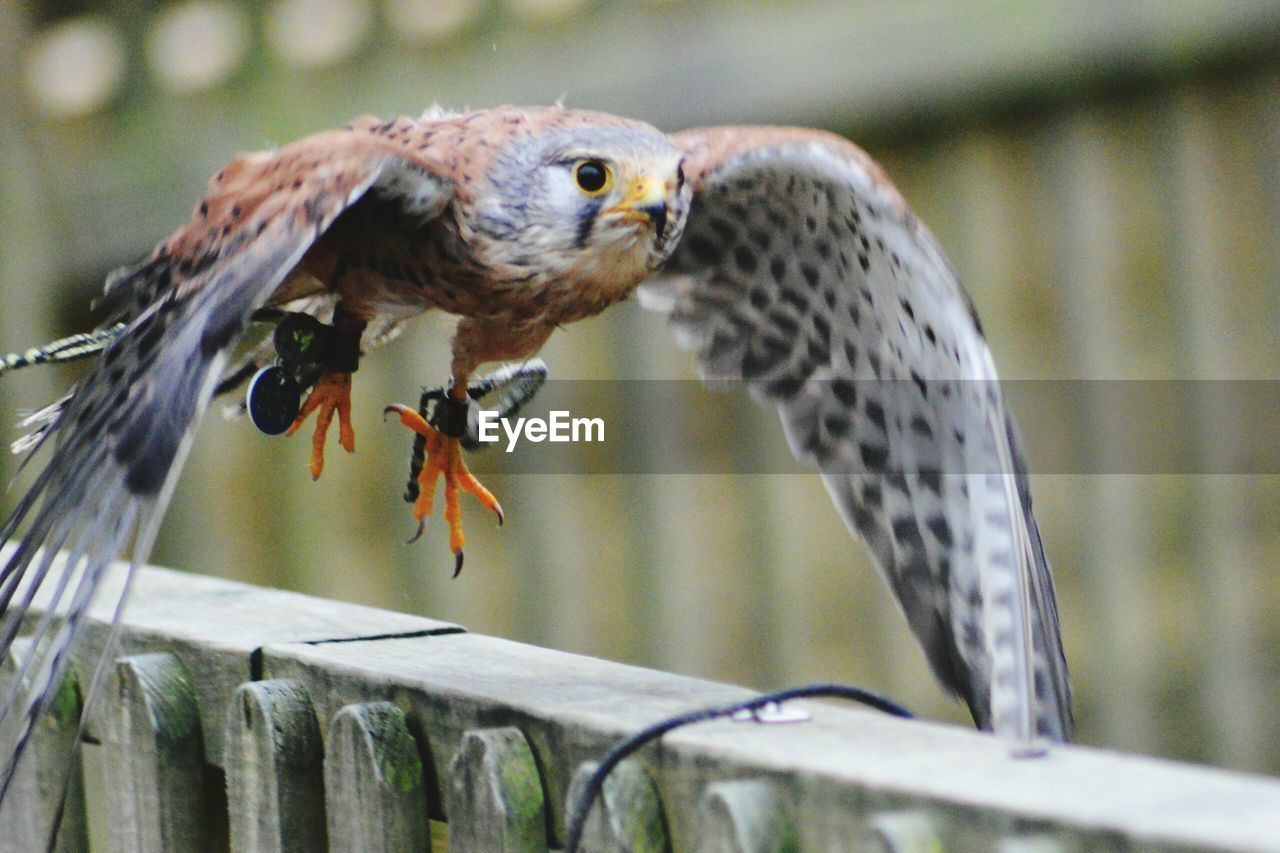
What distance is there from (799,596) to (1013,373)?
543 millimetres

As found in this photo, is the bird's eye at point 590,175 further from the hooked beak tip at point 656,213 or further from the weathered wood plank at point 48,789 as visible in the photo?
the weathered wood plank at point 48,789

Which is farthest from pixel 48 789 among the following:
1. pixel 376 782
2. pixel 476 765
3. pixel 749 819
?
pixel 749 819

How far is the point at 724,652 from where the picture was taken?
313 cm

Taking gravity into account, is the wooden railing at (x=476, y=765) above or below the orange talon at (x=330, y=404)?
below

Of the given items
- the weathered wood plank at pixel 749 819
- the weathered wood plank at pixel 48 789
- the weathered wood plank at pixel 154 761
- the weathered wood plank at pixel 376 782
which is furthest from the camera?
the weathered wood plank at pixel 48 789

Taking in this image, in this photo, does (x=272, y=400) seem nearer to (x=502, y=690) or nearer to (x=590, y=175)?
(x=590, y=175)

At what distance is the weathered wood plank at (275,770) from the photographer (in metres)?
1.62

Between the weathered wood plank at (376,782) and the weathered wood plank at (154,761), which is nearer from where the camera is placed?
the weathered wood plank at (376,782)

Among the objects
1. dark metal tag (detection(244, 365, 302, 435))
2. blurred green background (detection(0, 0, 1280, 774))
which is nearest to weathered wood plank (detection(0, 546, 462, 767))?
dark metal tag (detection(244, 365, 302, 435))

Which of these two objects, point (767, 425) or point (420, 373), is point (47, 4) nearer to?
point (420, 373)

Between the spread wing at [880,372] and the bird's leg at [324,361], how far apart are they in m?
0.44

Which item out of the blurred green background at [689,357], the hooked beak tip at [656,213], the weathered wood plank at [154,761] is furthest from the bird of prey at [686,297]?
the blurred green background at [689,357]

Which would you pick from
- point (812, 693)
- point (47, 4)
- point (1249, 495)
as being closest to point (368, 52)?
point (47, 4)

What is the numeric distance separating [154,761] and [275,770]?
0.19 metres
